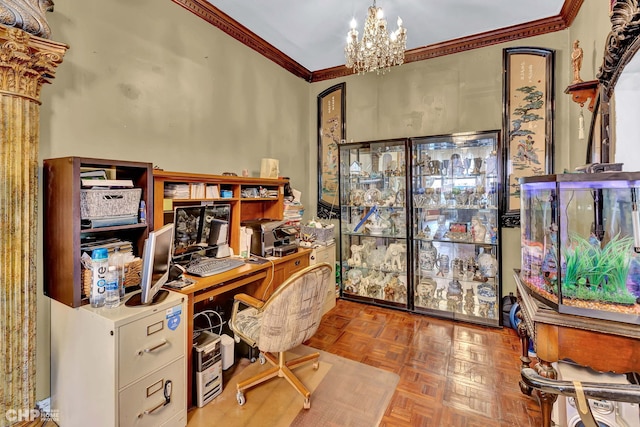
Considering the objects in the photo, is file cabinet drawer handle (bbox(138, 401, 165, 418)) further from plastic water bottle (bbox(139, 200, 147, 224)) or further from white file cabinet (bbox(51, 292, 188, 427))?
plastic water bottle (bbox(139, 200, 147, 224))

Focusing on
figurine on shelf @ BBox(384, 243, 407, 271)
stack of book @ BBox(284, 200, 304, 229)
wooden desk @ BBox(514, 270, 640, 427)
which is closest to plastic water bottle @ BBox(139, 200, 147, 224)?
stack of book @ BBox(284, 200, 304, 229)

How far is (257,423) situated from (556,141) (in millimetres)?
3717

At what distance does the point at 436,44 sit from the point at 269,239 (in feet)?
9.77

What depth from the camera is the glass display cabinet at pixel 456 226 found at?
322cm

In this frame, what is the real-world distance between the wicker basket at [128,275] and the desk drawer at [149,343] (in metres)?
0.39

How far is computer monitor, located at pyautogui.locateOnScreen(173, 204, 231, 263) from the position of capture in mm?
2418

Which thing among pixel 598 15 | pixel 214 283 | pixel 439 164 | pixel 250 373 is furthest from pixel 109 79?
pixel 598 15

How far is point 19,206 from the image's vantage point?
1.58 metres

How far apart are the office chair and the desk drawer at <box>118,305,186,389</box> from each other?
1.44 ft

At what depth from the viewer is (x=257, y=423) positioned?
1824 millimetres

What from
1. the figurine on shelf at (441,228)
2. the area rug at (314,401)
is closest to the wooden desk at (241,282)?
the area rug at (314,401)

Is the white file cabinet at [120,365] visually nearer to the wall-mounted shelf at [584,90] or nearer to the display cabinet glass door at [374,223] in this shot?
the display cabinet glass door at [374,223]

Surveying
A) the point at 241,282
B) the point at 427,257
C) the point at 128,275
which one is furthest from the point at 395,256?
the point at 128,275

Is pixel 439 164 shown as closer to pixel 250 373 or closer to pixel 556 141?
pixel 556 141
